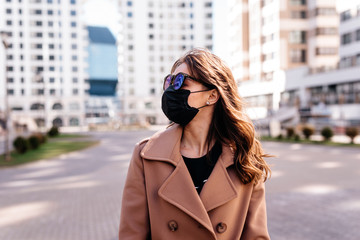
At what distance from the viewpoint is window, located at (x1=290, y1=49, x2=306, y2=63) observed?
52125 millimetres

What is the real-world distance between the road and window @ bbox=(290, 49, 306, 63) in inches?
1663

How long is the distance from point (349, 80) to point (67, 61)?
61689 millimetres

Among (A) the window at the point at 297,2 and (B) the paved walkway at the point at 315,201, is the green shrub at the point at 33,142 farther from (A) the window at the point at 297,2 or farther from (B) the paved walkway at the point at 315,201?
(A) the window at the point at 297,2

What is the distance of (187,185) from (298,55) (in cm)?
5504

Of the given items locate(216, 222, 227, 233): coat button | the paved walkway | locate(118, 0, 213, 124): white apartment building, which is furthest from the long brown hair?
locate(118, 0, 213, 124): white apartment building

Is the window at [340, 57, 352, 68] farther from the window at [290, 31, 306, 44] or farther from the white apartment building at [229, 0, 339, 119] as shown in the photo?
the window at [290, 31, 306, 44]

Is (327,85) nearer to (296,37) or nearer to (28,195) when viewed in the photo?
(296,37)

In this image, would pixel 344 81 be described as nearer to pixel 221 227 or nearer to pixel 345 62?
pixel 345 62

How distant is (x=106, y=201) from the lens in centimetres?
759

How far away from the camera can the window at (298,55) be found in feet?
171

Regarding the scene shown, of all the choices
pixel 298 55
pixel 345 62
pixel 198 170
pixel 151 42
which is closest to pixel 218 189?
pixel 198 170

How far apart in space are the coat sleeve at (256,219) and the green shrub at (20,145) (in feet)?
55.4

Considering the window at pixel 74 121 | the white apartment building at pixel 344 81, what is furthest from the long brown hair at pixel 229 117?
the window at pixel 74 121

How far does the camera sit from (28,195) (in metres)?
8.25
